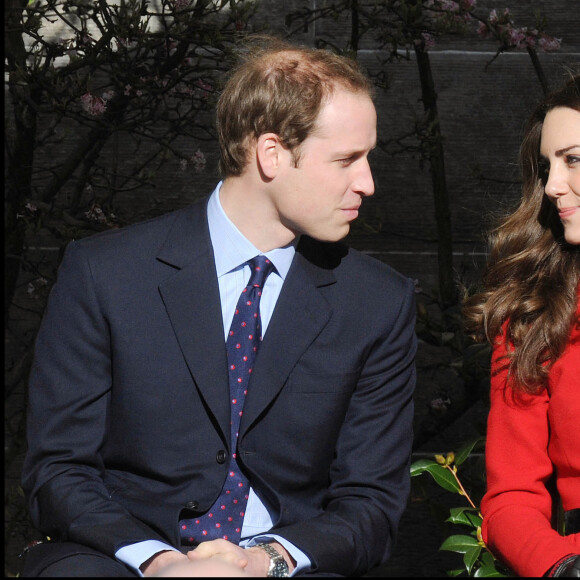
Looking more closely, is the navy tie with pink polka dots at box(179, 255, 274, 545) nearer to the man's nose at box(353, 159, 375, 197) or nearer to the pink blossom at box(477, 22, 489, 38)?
the man's nose at box(353, 159, 375, 197)

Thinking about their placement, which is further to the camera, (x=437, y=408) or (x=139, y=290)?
(x=437, y=408)

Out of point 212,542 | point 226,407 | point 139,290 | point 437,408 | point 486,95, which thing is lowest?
A: point 437,408

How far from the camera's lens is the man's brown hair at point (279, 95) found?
2.56 meters

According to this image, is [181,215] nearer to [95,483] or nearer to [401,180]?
[95,483]

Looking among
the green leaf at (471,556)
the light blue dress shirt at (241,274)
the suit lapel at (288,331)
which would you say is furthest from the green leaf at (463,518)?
the suit lapel at (288,331)

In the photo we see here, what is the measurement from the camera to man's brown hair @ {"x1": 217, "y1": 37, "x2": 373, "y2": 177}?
2559 millimetres

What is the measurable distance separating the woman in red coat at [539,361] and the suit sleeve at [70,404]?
2.89ft

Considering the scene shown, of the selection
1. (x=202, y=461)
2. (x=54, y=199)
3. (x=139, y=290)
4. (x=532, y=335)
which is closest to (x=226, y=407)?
(x=202, y=461)

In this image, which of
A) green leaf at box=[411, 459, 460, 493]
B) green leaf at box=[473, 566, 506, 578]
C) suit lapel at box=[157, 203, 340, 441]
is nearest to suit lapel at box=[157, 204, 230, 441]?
suit lapel at box=[157, 203, 340, 441]

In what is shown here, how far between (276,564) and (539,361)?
2.80ft

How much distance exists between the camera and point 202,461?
2.50 metres

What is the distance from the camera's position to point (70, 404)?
2473mm

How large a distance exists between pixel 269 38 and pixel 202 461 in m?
1.26

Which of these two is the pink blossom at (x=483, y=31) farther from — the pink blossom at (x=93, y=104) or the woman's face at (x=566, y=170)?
the pink blossom at (x=93, y=104)
